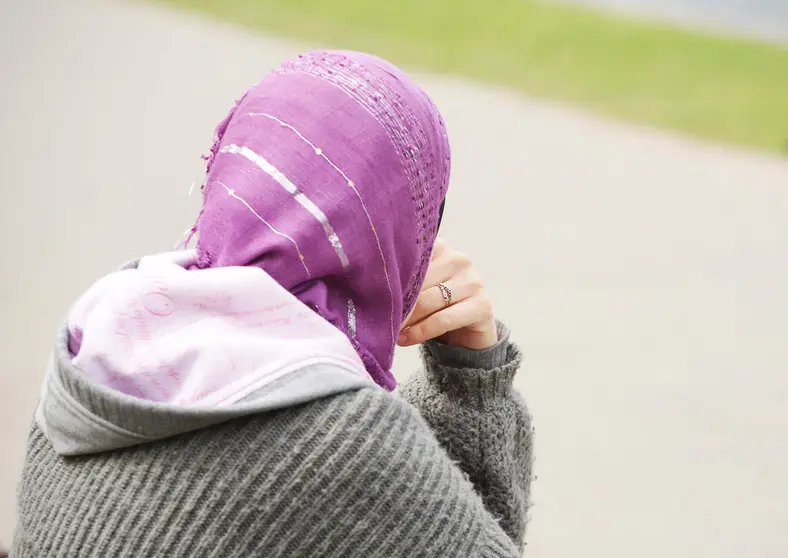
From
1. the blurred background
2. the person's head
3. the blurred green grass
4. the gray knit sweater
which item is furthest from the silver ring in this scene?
the blurred green grass

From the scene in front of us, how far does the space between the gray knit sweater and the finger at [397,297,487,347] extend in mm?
232

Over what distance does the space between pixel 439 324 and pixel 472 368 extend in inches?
2.5

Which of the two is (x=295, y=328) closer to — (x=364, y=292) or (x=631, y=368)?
(x=364, y=292)

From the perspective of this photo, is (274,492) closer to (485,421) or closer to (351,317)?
(351,317)

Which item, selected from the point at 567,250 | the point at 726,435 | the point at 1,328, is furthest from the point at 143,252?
the point at 726,435

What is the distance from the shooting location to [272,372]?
654 mm

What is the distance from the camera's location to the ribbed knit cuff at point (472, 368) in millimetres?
952

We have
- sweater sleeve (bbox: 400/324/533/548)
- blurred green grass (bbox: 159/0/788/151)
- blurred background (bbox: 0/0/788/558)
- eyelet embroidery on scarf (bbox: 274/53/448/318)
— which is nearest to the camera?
eyelet embroidery on scarf (bbox: 274/53/448/318)

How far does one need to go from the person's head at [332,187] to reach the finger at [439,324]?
0.39 feet

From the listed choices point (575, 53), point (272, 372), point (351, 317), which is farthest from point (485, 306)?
point (575, 53)

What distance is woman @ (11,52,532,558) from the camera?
0.65 m

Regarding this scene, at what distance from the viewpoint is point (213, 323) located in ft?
2.20

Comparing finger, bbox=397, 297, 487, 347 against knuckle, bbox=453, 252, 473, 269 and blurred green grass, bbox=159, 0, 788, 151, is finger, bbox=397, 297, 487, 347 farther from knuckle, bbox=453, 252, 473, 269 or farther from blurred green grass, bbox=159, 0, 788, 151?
blurred green grass, bbox=159, 0, 788, 151

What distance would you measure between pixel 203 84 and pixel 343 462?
10.3 feet
